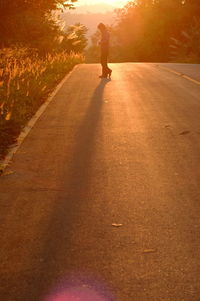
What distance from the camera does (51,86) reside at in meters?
18.5

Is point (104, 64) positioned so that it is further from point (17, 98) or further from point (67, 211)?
point (67, 211)


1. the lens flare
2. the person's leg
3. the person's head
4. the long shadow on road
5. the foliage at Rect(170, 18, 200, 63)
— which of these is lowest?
the foliage at Rect(170, 18, 200, 63)

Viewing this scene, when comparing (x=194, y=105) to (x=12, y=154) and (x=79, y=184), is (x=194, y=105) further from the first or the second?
(x=79, y=184)

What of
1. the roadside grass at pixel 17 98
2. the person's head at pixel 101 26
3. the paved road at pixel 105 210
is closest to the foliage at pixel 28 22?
the roadside grass at pixel 17 98

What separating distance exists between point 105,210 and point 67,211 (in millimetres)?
427

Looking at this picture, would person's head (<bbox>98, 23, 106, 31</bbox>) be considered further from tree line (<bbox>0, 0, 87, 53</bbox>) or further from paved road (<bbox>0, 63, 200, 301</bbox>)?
paved road (<bbox>0, 63, 200, 301</bbox>)

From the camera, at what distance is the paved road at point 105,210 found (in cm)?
468

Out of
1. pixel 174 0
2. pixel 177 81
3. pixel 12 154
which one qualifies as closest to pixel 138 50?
pixel 174 0

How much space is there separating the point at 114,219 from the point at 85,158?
2.74 meters

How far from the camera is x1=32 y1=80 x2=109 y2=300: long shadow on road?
4.86 metres

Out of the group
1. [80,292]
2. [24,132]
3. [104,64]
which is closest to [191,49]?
[104,64]

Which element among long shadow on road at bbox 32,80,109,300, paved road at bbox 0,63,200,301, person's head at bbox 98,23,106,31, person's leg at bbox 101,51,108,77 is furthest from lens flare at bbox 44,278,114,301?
person's head at bbox 98,23,106,31

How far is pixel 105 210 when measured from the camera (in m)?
6.31

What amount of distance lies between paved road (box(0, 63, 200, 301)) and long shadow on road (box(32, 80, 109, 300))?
10 mm
